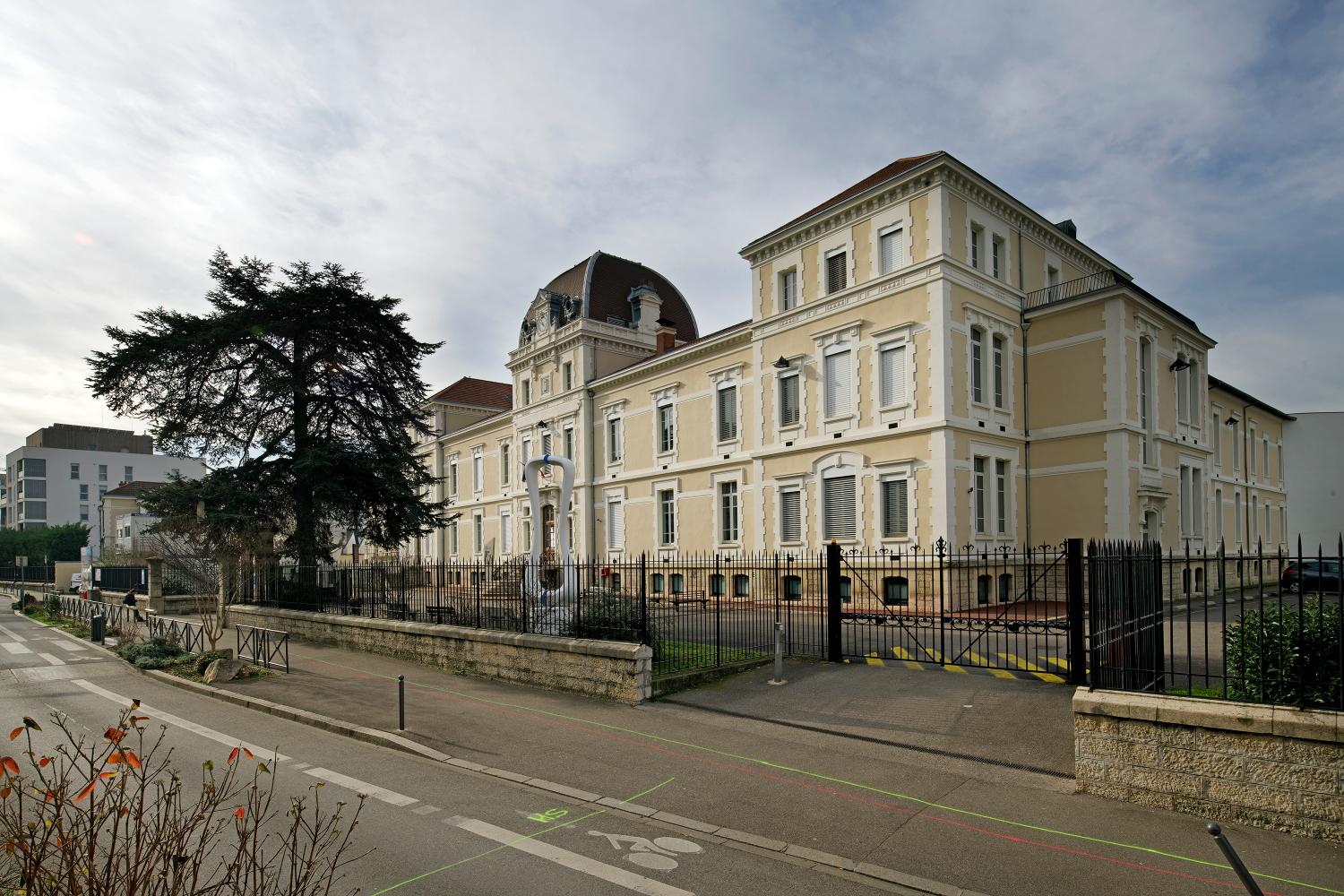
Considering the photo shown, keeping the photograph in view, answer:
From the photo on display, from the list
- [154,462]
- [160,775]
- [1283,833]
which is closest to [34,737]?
[160,775]

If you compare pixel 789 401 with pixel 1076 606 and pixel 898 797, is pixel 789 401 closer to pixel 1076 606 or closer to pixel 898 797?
pixel 1076 606

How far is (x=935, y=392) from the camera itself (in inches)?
970

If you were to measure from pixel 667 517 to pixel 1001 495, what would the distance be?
1586 centimetres

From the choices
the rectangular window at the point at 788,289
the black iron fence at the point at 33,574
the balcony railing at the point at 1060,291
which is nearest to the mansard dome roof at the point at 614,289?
the rectangular window at the point at 788,289

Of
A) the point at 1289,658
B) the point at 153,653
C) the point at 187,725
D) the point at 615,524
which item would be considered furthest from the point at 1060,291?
the point at 153,653

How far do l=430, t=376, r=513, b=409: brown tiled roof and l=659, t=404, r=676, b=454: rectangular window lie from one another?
83.0ft

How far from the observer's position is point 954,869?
248 inches

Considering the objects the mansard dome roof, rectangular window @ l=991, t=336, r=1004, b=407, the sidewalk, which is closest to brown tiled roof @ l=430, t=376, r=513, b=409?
the mansard dome roof

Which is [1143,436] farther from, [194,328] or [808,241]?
[194,328]

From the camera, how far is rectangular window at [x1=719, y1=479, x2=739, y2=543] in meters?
33.5

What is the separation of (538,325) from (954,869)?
42.8m

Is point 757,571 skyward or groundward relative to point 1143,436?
groundward

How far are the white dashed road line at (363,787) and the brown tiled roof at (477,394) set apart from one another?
52014mm

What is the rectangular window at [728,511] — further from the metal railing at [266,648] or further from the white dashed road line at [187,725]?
the white dashed road line at [187,725]
